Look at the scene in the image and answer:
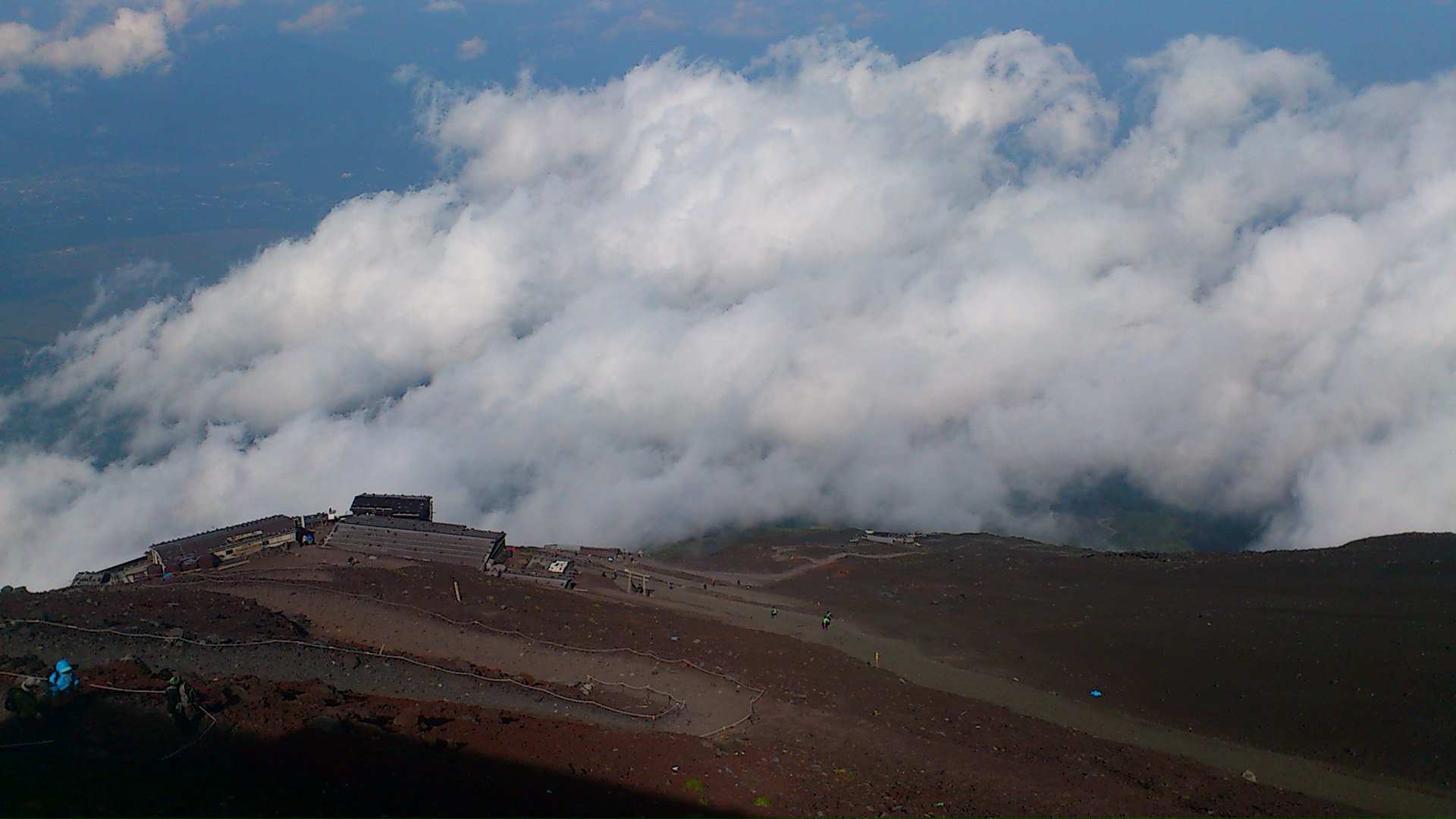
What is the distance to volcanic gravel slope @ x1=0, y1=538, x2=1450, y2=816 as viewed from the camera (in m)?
18.9

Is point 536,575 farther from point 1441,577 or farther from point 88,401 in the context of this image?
point 88,401

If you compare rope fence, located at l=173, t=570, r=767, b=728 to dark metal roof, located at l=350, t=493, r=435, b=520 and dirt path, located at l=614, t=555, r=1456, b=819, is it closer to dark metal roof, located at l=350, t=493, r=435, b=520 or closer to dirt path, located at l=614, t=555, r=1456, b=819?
dirt path, located at l=614, t=555, r=1456, b=819

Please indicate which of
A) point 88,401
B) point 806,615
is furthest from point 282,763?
point 88,401

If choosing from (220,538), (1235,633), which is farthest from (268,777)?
(1235,633)

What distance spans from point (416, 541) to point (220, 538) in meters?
11.1

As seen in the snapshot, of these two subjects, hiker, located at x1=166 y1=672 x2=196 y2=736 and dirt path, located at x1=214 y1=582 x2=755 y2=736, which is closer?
hiker, located at x1=166 y1=672 x2=196 y2=736

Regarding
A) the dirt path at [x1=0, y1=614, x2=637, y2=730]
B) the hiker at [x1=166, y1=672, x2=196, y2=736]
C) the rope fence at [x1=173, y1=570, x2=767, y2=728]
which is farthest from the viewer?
the rope fence at [x1=173, y1=570, x2=767, y2=728]

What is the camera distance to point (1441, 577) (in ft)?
149

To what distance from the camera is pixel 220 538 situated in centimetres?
5122

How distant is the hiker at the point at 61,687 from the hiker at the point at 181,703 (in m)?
2.02

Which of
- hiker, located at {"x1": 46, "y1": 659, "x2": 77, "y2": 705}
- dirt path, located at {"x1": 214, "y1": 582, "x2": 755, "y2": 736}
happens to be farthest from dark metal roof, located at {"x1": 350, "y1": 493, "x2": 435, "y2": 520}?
hiker, located at {"x1": 46, "y1": 659, "x2": 77, "y2": 705}

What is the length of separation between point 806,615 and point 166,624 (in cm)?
3170

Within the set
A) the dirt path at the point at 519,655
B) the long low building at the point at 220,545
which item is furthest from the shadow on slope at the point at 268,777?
the long low building at the point at 220,545

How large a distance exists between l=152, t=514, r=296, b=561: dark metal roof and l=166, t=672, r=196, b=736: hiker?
3153cm
